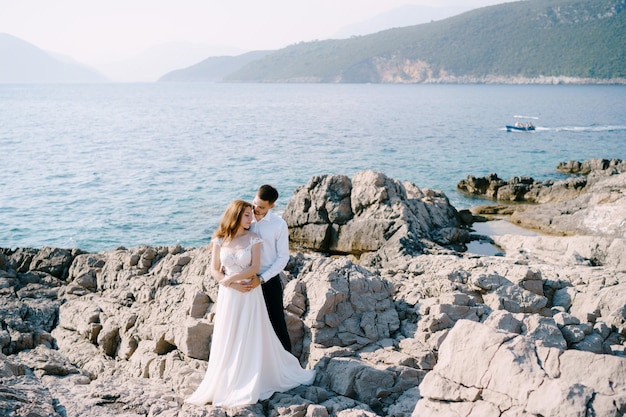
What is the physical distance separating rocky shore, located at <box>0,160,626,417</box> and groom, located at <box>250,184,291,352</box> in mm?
1220

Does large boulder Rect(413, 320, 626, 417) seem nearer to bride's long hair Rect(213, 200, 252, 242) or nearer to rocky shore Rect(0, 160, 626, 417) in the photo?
rocky shore Rect(0, 160, 626, 417)

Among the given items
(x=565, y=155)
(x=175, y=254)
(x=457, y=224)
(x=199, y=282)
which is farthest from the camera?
(x=565, y=155)

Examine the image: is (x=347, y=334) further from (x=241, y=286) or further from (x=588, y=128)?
(x=588, y=128)

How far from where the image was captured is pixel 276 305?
7086mm

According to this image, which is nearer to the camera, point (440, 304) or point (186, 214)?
point (440, 304)

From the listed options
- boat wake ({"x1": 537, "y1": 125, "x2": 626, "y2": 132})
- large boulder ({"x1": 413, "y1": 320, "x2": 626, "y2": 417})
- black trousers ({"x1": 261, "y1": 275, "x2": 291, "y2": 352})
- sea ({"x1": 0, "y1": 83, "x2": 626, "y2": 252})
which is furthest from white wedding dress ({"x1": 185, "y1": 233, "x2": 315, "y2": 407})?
boat wake ({"x1": 537, "y1": 125, "x2": 626, "y2": 132})

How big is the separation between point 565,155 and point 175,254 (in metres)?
41.4

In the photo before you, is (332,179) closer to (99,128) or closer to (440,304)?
(440,304)

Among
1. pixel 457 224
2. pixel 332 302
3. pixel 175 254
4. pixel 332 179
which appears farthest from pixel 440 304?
pixel 457 224

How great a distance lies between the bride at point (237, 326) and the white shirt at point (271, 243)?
20cm

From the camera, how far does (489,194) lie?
30.7 metres

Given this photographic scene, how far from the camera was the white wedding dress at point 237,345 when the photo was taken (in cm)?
649

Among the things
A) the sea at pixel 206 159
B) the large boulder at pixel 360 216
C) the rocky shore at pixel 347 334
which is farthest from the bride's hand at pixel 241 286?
the sea at pixel 206 159

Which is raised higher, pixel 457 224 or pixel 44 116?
pixel 44 116
